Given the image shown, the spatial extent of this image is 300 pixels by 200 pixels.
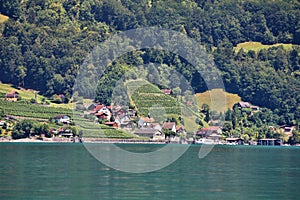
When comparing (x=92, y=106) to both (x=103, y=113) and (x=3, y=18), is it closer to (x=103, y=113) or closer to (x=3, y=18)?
(x=103, y=113)

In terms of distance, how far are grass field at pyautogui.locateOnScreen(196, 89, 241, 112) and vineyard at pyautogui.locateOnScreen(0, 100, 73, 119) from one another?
29.9 meters

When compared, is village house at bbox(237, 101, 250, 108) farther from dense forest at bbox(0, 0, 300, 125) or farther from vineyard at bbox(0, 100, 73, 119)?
vineyard at bbox(0, 100, 73, 119)

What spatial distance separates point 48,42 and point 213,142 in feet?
176

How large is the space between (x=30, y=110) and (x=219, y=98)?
42.7 metres

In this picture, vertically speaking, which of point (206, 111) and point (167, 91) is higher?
point (167, 91)

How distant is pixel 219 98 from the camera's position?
547ft

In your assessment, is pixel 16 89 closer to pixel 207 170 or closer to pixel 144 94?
pixel 144 94

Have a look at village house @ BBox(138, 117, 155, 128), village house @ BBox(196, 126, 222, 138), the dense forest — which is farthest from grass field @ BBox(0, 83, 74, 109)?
village house @ BBox(196, 126, 222, 138)

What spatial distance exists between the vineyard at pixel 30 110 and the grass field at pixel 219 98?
98.2 ft

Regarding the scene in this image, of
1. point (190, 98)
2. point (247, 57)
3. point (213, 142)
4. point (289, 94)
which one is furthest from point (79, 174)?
point (247, 57)

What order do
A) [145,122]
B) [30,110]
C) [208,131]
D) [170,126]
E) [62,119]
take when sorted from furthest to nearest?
1. [145,122]
2. [208,131]
3. [170,126]
4. [30,110]
5. [62,119]

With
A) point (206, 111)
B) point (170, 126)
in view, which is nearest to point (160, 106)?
point (170, 126)

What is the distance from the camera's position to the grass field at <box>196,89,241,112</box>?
161 meters

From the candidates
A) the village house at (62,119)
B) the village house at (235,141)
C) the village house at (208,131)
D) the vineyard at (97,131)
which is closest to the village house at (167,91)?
the village house at (208,131)
